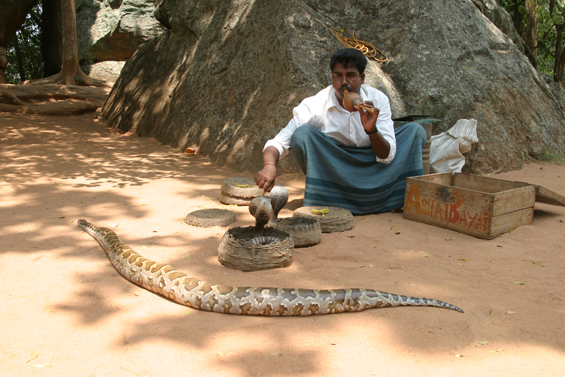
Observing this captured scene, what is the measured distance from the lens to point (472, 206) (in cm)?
402

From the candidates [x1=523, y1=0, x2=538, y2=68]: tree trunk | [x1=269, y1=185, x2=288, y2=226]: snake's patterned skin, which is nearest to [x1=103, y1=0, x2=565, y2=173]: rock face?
[x1=269, y1=185, x2=288, y2=226]: snake's patterned skin

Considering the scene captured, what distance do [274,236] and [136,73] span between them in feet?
29.1

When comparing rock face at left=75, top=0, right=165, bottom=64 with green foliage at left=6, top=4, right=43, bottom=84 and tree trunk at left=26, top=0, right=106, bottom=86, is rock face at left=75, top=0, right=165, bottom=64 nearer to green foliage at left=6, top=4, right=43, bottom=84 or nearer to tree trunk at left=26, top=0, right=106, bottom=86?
tree trunk at left=26, top=0, right=106, bottom=86

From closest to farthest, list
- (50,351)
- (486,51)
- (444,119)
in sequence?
(50,351) → (444,119) → (486,51)

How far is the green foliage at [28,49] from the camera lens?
2314cm

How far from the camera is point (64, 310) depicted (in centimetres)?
260

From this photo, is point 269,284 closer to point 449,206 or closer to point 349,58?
point 449,206

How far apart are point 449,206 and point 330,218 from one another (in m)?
1.15

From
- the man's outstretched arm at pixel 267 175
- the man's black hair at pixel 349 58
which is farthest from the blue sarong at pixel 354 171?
the man's black hair at pixel 349 58

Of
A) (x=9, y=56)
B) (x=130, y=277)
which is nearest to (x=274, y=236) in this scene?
(x=130, y=277)

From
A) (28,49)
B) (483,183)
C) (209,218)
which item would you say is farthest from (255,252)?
(28,49)

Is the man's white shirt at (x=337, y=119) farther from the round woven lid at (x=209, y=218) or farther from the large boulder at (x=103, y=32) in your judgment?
the large boulder at (x=103, y=32)

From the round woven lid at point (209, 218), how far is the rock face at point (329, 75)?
2.39 m

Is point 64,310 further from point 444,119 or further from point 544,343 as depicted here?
point 444,119
